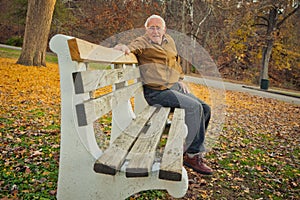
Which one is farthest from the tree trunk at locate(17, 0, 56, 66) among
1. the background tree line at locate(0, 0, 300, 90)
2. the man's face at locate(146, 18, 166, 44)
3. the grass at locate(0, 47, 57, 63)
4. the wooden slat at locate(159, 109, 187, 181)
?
the wooden slat at locate(159, 109, 187, 181)

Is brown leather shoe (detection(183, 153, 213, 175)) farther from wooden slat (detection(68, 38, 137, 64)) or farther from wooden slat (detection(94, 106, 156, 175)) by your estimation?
wooden slat (detection(68, 38, 137, 64))

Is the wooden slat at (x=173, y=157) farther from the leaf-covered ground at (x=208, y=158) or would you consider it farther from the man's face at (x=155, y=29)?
the man's face at (x=155, y=29)

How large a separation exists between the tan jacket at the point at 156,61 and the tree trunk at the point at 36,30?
9977mm

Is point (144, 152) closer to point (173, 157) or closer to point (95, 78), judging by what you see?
point (173, 157)

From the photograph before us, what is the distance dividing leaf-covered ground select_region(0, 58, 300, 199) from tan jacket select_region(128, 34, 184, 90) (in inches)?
41.5

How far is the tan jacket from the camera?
3.11 m

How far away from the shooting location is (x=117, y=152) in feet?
5.85

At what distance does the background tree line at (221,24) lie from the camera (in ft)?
61.7

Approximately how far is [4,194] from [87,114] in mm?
1286

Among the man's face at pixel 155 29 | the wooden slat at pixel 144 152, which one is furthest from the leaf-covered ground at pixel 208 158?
the man's face at pixel 155 29

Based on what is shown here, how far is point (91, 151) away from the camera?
1869 mm

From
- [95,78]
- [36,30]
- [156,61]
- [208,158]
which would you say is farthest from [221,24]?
[95,78]

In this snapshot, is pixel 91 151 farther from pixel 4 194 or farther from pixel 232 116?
pixel 232 116

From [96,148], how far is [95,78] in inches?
18.2
